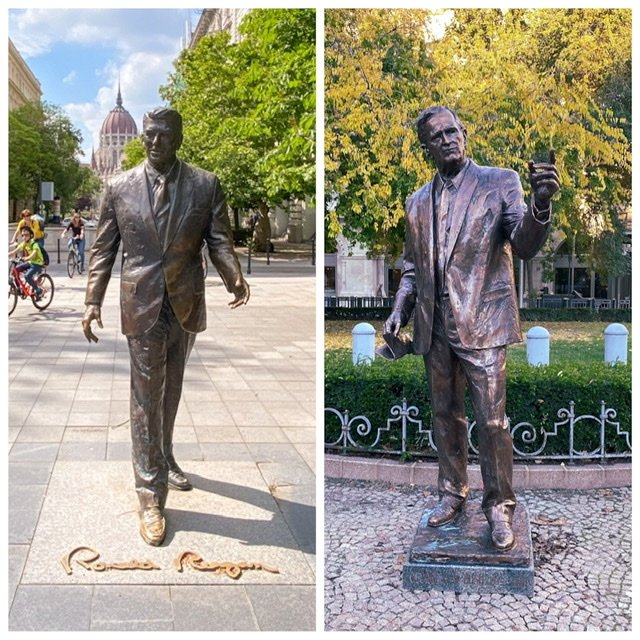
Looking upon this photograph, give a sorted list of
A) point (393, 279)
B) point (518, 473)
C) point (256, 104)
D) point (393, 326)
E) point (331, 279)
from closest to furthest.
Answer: point (393, 326), point (518, 473), point (331, 279), point (393, 279), point (256, 104)

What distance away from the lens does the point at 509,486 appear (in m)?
4.40

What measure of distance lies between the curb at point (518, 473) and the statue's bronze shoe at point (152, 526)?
1924mm

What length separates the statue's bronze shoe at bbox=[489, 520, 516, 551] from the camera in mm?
4316

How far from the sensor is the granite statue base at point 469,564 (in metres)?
4.25

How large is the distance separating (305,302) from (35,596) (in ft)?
43.3

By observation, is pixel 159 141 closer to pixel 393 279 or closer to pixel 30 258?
pixel 30 258

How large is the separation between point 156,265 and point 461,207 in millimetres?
1575

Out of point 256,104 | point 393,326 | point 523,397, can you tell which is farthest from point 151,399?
point 256,104

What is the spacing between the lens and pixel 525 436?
629 cm

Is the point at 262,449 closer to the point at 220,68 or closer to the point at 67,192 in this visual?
the point at 220,68

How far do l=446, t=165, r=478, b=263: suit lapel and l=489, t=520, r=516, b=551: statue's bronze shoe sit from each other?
1.40m

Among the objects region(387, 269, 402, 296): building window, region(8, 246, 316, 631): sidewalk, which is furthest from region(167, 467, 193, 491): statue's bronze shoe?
region(387, 269, 402, 296): building window

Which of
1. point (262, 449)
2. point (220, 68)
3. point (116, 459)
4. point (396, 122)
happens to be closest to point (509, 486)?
point (262, 449)

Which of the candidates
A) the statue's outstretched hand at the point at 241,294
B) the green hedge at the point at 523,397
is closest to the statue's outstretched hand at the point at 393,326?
the statue's outstretched hand at the point at 241,294
